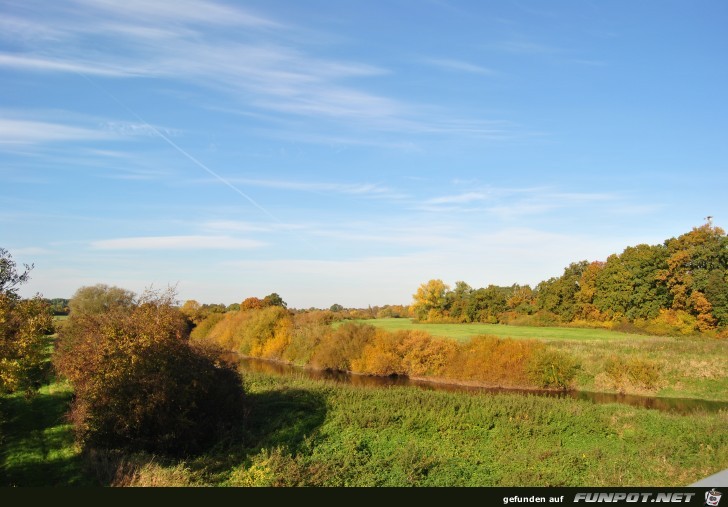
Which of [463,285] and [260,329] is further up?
[463,285]

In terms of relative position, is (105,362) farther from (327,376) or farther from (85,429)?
(327,376)

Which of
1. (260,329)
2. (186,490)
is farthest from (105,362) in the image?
(260,329)

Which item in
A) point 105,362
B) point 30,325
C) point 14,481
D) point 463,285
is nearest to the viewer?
point 14,481

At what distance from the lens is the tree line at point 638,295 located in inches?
2375

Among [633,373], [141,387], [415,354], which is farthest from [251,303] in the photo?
[141,387]

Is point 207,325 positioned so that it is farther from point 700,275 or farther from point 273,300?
point 700,275

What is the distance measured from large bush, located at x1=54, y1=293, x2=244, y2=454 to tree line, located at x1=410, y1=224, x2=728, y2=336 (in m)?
61.0

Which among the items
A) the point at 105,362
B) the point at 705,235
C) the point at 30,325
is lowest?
the point at 105,362

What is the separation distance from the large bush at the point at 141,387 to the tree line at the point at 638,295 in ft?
200

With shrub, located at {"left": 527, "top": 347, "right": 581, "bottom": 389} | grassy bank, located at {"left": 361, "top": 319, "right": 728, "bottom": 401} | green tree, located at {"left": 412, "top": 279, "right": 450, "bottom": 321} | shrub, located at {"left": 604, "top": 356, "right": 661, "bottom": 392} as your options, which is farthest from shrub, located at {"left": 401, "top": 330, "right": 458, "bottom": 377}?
green tree, located at {"left": 412, "top": 279, "right": 450, "bottom": 321}

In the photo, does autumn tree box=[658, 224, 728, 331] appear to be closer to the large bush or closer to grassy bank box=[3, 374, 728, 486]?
grassy bank box=[3, 374, 728, 486]

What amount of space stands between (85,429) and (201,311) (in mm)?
87884

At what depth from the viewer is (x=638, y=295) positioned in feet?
225

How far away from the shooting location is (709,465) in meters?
18.5
